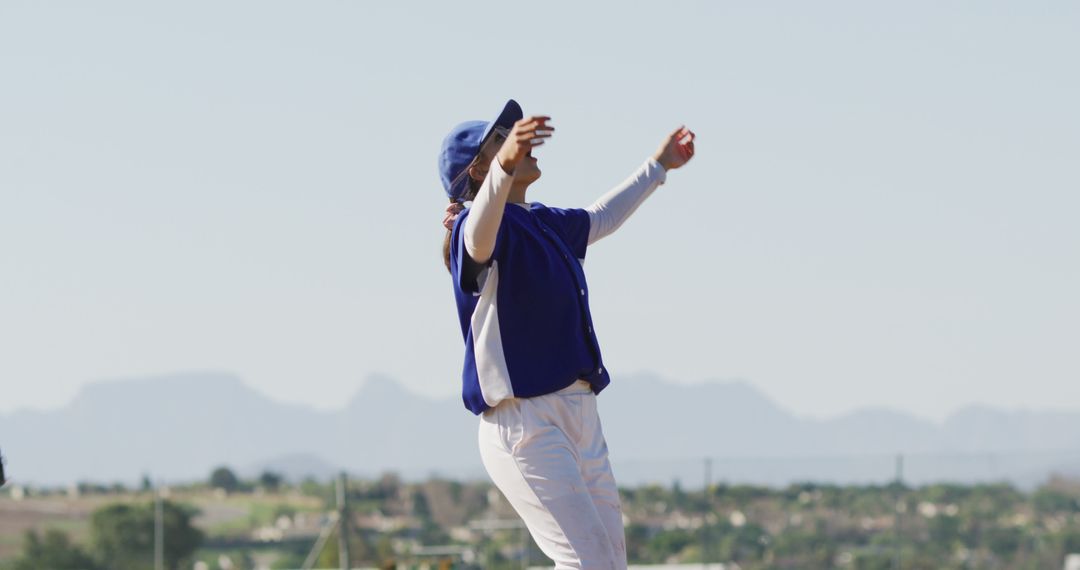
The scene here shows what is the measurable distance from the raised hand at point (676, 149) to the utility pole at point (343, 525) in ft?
37.2

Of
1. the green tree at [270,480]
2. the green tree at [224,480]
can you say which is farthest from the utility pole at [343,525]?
the green tree at [270,480]

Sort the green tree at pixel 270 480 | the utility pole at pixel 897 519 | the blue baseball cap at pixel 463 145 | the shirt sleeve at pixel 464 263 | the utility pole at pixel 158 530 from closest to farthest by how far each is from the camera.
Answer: the shirt sleeve at pixel 464 263 < the blue baseball cap at pixel 463 145 < the utility pole at pixel 897 519 < the utility pole at pixel 158 530 < the green tree at pixel 270 480

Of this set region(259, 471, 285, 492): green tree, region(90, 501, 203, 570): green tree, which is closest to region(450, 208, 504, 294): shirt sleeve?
region(90, 501, 203, 570): green tree

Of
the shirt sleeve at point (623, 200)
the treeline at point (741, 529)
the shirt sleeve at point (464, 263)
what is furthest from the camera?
the treeline at point (741, 529)

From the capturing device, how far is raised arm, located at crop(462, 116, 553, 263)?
4930mm

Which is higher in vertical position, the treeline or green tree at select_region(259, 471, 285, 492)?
green tree at select_region(259, 471, 285, 492)

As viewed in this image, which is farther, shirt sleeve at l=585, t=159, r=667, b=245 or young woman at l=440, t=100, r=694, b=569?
shirt sleeve at l=585, t=159, r=667, b=245

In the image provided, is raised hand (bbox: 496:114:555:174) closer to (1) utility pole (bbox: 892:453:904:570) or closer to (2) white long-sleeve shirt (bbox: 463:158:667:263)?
(2) white long-sleeve shirt (bbox: 463:158:667:263)

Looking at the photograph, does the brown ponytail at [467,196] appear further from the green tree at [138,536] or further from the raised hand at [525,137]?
the green tree at [138,536]

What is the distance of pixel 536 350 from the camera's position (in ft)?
17.5

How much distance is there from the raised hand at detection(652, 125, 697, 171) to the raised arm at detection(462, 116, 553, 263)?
3.22ft

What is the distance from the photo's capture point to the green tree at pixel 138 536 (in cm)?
1856

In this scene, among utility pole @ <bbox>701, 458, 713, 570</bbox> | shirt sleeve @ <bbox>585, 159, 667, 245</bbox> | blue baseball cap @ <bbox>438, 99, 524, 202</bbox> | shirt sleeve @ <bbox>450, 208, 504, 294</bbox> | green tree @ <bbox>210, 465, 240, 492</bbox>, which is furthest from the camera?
green tree @ <bbox>210, 465, 240, 492</bbox>

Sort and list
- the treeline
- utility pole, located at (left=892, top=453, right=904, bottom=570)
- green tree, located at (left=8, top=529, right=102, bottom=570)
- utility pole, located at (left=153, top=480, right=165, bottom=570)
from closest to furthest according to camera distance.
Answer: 1. utility pole, located at (left=892, top=453, right=904, bottom=570)
2. the treeline
3. green tree, located at (left=8, top=529, right=102, bottom=570)
4. utility pole, located at (left=153, top=480, right=165, bottom=570)
